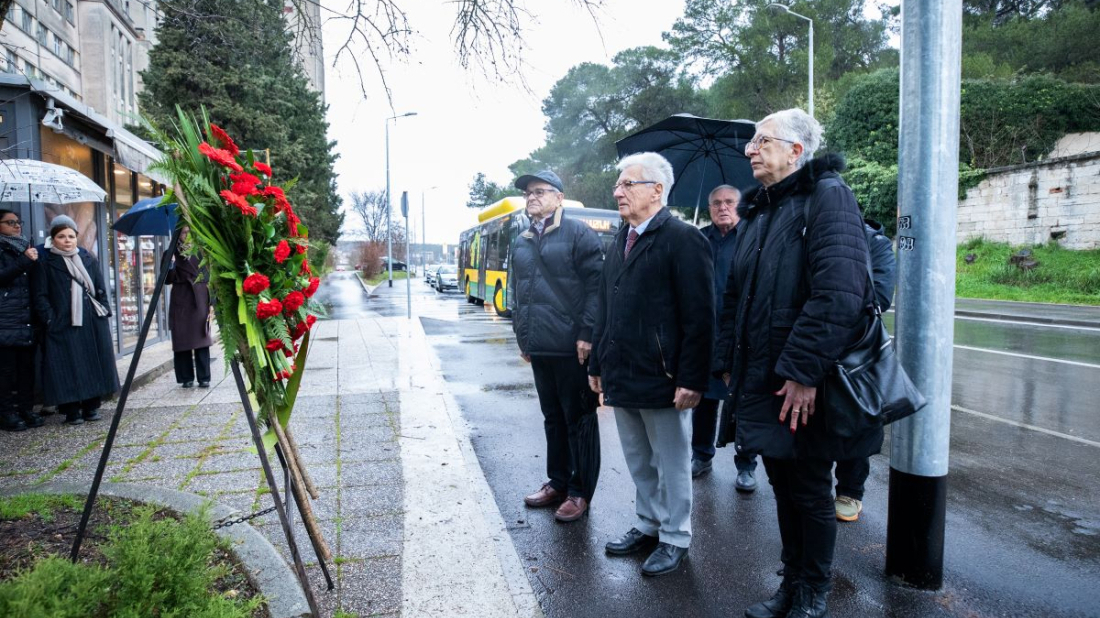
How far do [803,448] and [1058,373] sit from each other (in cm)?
789

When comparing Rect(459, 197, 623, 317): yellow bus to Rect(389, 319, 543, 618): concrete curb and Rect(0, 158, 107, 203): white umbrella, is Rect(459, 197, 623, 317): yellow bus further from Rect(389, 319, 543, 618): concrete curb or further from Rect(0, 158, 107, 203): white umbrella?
Rect(389, 319, 543, 618): concrete curb


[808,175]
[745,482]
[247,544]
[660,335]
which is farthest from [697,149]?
[247,544]

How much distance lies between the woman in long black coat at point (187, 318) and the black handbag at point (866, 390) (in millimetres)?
6475

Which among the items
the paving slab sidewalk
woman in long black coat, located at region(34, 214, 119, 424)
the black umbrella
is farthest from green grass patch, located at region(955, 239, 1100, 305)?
woman in long black coat, located at region(34, 214, 119, 424)

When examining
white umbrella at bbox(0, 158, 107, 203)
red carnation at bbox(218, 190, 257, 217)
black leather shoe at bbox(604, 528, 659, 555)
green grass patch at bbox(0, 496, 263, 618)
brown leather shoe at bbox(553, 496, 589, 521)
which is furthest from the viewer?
white umbrella at bbox(0, 158, 107, 203)

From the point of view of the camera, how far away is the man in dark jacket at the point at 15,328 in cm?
553

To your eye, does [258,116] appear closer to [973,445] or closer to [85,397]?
[85,397]

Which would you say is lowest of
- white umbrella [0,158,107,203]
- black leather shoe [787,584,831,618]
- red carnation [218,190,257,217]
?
black leather shoe [787,584,831,618]

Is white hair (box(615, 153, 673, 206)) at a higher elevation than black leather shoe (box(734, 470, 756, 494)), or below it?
higher

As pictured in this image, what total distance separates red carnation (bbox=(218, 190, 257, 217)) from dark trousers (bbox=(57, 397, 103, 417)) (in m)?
4.57

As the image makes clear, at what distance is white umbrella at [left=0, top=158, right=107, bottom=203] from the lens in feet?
16.8

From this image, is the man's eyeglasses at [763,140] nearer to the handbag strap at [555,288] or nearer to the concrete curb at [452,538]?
the handbag strap at [555,288]

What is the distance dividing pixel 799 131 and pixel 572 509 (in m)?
2.35

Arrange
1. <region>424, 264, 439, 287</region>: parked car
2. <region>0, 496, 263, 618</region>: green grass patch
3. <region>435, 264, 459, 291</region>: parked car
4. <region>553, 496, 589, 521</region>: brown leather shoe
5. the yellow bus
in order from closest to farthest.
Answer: <region>0, 496, 263, 618</region>: green grass patch
<region>553, 496, 589, 521</region>: brown leather shoe
the yellow bus
<region>435, 264, 459, 291</region>: parked car
<region>424, 264, 439, 287</region>: parked car
